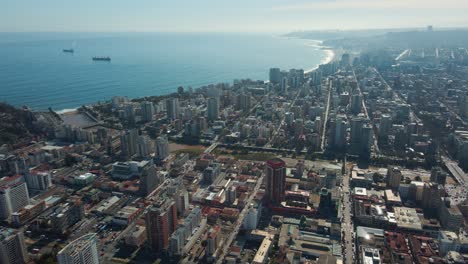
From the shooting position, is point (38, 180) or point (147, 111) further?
point (147, 111)

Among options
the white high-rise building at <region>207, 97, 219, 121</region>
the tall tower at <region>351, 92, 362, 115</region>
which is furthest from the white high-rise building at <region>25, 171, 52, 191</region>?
the tall tower at <region>351, 92, 362, 115</region>

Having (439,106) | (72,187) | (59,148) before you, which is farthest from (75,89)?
(439,106)

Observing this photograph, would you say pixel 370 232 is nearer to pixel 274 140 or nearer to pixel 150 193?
pixel 150 193

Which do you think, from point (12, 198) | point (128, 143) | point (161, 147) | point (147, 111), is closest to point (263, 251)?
point (161, 147)

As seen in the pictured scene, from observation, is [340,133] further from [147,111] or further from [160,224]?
[147,111]

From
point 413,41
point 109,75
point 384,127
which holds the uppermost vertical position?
point 413,41

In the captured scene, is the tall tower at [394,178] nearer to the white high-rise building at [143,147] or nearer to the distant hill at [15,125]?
the white high-rise building at [143,147]

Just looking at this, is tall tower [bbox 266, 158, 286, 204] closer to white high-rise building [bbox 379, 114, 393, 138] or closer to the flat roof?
the flat roof
